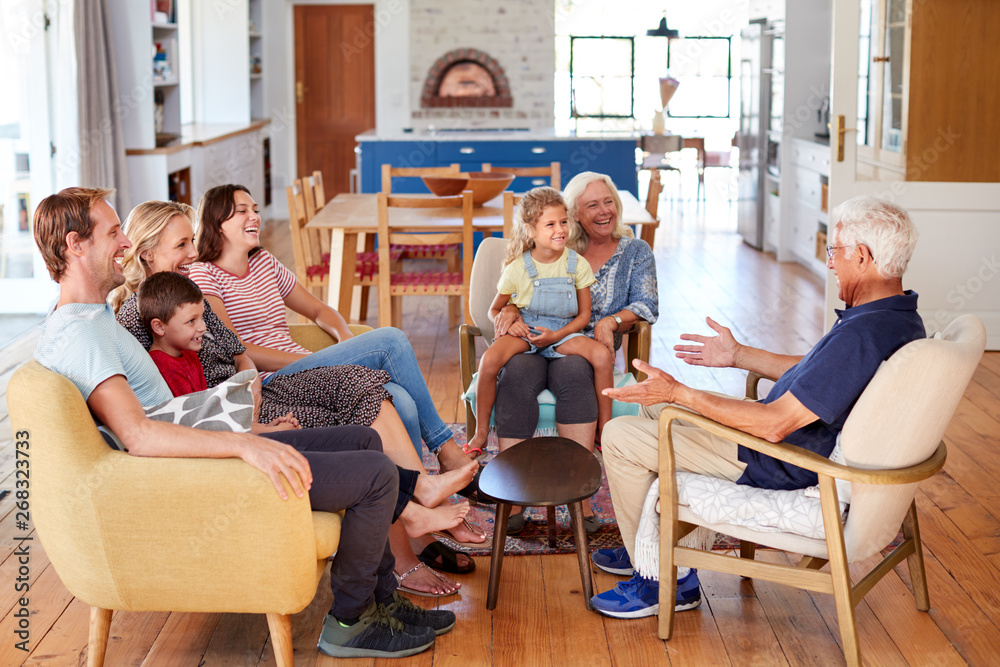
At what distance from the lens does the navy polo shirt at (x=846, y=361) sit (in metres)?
2.01

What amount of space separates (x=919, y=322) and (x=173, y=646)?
1848 mm

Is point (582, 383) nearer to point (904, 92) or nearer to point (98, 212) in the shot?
point (98, 212)

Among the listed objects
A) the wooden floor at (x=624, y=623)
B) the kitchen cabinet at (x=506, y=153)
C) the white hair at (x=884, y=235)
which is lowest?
the wooden floor at (x=624, y=623)

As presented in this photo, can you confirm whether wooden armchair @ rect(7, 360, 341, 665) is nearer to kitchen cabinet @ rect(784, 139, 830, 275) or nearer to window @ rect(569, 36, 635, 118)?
kitchen cabinet @ rect(784, 139, 830, 275)

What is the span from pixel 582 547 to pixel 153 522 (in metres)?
1.04

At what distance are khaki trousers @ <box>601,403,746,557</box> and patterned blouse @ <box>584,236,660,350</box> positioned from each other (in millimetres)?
956

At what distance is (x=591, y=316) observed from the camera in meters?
3.32

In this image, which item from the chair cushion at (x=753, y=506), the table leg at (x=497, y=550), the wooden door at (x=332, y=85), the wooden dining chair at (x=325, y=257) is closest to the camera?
the chair cushion at (x=753, y=506)

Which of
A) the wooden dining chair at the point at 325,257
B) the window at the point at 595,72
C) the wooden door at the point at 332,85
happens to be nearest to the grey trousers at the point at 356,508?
the wooden dining chair at the point at 325,257

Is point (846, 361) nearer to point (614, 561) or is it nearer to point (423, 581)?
point (614, 561)

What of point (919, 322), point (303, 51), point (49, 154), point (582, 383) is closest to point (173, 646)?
point (582, 383)

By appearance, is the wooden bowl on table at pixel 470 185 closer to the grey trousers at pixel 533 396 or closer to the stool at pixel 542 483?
the grey trousers at pixel 533 396

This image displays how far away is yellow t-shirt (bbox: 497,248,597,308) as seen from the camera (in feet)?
10.6

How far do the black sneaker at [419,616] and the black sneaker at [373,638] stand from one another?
36 millimetres
